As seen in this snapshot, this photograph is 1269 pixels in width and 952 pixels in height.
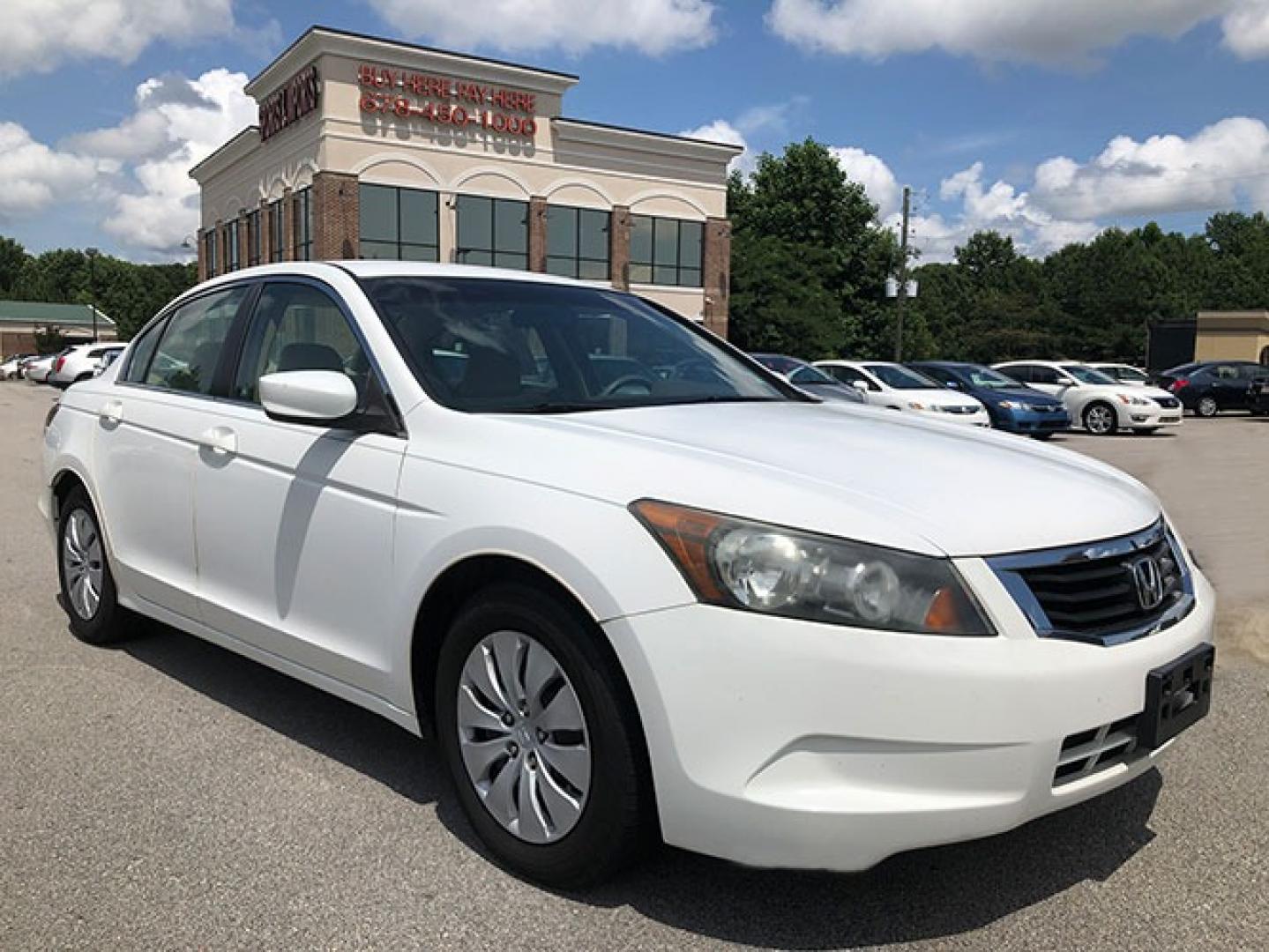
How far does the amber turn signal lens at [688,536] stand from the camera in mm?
2389

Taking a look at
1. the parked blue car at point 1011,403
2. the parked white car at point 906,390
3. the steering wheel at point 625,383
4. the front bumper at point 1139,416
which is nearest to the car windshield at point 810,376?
the parked white car at point 906,390

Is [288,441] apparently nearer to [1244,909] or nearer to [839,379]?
[1244,909]

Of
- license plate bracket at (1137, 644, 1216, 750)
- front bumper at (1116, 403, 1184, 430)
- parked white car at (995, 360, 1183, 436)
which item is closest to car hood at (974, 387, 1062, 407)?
A: parked white car at (995, 360, 1183, 436)

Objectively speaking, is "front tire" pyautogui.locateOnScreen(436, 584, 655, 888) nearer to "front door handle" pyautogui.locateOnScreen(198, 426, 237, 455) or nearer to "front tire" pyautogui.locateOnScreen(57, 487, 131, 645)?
"front door handle" pyautogui.locateOnScreen(198, 426, 237, 455)

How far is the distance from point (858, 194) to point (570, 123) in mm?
23027

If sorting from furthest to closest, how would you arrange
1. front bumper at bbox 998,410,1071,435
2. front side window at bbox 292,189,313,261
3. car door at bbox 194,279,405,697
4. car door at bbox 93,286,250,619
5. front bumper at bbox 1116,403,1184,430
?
front side window at bbox 292,189,313,261
front bumper at bbox 1116,403,1184,430
front bumper at bbox 998,410,1071,435
car door at bbox 93,286,250,619
car door at bbox 194,279,405,697

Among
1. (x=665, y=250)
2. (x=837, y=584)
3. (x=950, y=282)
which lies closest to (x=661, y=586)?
(x=837, y=584)

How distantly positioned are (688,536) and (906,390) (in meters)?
16.5

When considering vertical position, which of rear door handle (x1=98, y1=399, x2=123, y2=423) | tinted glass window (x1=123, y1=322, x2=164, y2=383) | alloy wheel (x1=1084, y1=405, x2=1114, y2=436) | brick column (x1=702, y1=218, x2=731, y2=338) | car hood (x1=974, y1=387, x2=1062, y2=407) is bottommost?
alloy wheel (x1=1084, y1=405, x2=1114, y2=436)

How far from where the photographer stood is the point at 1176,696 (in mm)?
2604

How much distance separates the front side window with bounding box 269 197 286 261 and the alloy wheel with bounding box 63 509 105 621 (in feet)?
115

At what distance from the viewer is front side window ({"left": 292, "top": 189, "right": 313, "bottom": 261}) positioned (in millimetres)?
34969

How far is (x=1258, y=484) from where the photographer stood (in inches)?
472

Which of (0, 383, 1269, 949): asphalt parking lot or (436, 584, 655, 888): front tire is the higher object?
(436, 584, 655, 888): front tire
